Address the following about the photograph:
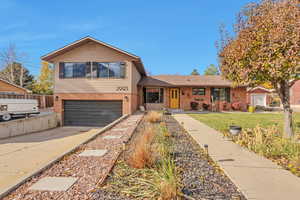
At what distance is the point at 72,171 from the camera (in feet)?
11.3

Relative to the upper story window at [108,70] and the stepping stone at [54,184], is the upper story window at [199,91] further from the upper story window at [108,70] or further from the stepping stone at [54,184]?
the stepping stone at [54,184]

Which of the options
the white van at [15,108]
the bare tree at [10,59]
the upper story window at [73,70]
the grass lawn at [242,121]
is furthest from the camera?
the bare tree at [10,59]

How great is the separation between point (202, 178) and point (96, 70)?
1229 cm

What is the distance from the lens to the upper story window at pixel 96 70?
1327cm

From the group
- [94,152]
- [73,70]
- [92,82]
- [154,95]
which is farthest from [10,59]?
[94,152]

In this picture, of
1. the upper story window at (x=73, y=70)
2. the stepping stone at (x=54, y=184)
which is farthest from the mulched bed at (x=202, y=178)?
the upper story window at (x=73, y=70)

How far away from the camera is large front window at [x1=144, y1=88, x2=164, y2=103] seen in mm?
17125

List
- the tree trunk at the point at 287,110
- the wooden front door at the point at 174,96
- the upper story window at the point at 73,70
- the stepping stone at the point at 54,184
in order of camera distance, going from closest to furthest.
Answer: the stepping stone at the point at 54,184
the tree trunk at the point at 287,110
the upper story window at the point at 73,70
the wooden front door at the point at 174,96

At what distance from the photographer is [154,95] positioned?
1717 cm

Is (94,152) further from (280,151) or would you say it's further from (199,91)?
(199,91)

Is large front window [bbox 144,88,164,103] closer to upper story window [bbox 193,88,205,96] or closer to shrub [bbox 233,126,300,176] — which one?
upper story window [bbox 193,88,205,96]

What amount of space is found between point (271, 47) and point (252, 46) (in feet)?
Answer: 2.02

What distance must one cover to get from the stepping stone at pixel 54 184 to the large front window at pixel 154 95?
14.3 metres

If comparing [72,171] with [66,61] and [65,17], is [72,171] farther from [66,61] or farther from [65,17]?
[65,17]
